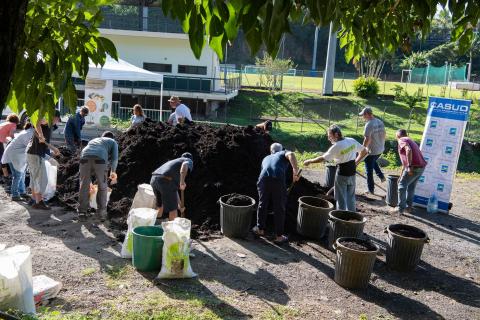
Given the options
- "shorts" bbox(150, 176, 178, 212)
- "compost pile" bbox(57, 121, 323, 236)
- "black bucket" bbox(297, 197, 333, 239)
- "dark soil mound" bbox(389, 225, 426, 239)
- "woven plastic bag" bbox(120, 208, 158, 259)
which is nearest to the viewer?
"woven plastic bag" bbox(120, 208, 158, 259)

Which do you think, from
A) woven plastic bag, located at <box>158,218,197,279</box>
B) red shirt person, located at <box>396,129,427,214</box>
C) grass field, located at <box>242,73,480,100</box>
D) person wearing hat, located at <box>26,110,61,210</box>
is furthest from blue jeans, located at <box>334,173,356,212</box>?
grass field, located at <box>242,73,480,100</box>

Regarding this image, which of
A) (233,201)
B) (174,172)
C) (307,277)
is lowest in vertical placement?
(307,277)

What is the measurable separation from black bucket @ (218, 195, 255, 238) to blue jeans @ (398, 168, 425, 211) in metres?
3.88

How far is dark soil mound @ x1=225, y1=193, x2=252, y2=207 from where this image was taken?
8852mm

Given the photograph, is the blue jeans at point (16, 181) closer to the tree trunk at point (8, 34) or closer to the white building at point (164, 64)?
the tree trunk at point (8, 34)

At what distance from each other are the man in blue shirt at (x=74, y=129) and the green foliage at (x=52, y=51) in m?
10.1

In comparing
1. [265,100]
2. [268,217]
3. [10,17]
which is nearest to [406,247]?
[268,217]

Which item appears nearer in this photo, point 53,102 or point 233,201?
point 53,102

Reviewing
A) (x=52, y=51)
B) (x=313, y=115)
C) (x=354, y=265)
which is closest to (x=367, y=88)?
(x=313, y=115)

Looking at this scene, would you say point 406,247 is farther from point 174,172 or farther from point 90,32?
point 90,32

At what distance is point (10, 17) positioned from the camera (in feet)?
6.36

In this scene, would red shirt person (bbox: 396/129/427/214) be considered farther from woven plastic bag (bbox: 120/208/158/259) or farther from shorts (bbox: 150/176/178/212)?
woven plastic bag (bbox: 120/208/158/259)

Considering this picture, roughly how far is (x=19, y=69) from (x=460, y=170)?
62.3 feet

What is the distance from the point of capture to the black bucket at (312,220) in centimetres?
881
